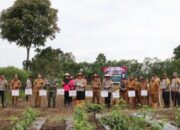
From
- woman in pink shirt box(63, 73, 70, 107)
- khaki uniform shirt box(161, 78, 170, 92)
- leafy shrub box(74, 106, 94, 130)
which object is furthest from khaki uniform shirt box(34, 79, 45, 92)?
leafy shrub box(74, 106, 94, 130)

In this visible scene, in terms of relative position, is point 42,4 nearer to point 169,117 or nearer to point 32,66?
point 32,66

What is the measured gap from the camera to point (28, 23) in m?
42.2

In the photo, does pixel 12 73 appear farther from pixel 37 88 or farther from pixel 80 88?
pixel 80 88

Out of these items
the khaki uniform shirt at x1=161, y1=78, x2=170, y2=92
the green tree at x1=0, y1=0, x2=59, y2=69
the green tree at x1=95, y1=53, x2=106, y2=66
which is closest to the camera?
the khaki uniform shirt at x1=161, y1=78, x2=170, y2=92

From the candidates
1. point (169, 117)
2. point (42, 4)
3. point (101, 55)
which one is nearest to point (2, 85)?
point (169, 117)

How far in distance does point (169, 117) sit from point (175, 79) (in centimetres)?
582

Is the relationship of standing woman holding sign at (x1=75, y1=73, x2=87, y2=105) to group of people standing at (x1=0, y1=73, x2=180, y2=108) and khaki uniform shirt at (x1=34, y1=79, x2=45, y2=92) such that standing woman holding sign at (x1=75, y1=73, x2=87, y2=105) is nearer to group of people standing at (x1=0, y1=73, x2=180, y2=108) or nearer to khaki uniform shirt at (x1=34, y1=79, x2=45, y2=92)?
group of people standing at (x1=0, y1=73, x2=180, y2=108)

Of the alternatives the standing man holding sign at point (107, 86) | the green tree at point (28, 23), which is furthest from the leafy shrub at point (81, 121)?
the green tree at point (28, 23)

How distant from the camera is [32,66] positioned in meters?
41.4

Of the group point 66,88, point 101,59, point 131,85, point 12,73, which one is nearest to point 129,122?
point 66,88

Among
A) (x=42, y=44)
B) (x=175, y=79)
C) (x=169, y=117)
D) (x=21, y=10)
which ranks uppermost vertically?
(x=21, y=10)

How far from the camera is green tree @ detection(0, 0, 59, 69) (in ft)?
138

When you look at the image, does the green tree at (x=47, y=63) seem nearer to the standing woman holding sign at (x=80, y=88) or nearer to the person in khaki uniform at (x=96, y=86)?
the person in khaki uniform at (x=96, y=86)

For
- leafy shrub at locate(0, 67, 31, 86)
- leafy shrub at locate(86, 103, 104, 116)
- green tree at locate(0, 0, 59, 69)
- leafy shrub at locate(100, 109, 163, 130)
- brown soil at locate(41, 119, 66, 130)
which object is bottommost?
brown soil at locate(41, 119, 66, 130)
